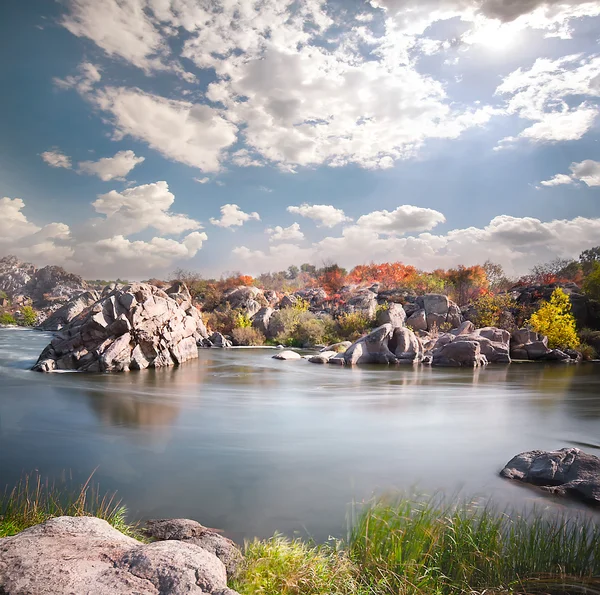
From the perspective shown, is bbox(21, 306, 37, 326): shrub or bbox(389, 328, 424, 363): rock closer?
bbox(389, 328, 424, 363): rock

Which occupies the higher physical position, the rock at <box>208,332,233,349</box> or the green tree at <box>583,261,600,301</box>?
the green tree at <box>583,261,600,301</box>

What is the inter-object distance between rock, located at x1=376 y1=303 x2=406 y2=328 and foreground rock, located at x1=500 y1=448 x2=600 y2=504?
25.6 meters

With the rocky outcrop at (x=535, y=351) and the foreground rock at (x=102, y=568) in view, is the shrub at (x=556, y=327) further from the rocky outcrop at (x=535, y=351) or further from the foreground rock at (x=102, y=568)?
the foreground rock at (x=102, y=568)

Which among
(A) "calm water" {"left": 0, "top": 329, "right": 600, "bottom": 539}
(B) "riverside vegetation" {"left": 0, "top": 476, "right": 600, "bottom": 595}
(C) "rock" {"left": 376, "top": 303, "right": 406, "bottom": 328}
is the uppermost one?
(C) "rock" {"left": 376, "top": 303, "right": 406, "bottom": 328}

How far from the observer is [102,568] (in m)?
2.64

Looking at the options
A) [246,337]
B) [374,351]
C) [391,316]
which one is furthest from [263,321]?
[374,351]

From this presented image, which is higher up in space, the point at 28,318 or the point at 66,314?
the point at 66,314

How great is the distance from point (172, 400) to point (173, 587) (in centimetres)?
1241

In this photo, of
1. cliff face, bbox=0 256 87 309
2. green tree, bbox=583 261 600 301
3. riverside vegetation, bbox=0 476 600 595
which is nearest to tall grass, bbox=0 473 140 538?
riverside vegetation, bbox=0 476 600 595

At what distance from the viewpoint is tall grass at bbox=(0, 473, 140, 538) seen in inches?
192

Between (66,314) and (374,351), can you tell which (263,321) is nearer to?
(374,351)

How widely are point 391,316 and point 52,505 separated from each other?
2945cm

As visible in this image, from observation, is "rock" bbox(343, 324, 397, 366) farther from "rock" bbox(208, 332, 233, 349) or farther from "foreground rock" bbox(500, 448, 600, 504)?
"foreground rock" bbox(500, 448, 600, 504)

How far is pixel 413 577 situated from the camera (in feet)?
12.3
